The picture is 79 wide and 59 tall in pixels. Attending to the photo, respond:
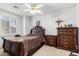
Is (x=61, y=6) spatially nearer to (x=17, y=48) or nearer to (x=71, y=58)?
(x=71, y=58)

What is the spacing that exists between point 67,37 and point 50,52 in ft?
1.53

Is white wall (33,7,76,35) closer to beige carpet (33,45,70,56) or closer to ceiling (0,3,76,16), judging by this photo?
ceiling (0,3,76,16)

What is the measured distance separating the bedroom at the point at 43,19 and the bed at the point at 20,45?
2.3 inches

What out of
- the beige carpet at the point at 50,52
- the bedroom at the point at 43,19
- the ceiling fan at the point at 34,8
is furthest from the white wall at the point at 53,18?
the beige carpet at the point at 50,52

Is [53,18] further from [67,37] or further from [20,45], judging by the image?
[20,45]

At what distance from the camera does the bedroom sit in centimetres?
201

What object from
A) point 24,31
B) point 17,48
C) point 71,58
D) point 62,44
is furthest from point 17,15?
point 71,58

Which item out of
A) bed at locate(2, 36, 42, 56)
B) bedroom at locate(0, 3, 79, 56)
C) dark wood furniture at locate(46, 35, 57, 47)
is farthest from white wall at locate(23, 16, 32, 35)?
dark wood furniture at locate(46, 35, 57, 47)

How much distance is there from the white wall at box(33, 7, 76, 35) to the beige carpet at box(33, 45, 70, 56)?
28 cm

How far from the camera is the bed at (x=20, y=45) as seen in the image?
6.40 feet

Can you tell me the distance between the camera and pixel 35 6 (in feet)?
6.66

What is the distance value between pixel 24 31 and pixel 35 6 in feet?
1.61

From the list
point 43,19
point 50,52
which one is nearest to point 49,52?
point 50,52

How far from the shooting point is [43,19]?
218 centimetres
